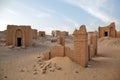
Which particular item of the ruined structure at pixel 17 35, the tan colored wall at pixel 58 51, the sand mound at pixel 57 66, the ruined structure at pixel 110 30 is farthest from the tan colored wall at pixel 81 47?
the ruined structure at pixel 110 30

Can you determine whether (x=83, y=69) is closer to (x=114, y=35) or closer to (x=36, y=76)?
(x=36, y=76)

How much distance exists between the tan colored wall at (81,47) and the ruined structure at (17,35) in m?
12.6

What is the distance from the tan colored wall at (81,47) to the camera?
12.2 meters

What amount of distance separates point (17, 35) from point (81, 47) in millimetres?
13822

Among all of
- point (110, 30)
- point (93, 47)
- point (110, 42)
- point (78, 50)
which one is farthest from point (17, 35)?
point (110, 30)

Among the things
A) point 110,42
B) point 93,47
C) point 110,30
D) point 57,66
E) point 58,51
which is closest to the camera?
point 57,66

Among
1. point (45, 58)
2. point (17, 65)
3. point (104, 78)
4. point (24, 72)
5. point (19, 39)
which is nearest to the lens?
point (104, 78)

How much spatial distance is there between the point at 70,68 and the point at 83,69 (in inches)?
35.5

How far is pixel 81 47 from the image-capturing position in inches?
488

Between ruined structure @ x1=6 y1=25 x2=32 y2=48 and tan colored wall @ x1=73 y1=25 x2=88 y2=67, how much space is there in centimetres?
1257

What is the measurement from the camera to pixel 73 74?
10.6 m

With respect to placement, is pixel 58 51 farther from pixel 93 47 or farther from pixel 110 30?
pixel 110 30

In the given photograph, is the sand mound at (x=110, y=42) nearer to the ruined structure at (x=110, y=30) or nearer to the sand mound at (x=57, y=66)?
the ruined structure at (x=110, y=30)

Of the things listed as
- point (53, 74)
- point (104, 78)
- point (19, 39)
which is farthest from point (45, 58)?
point (19, 39)
